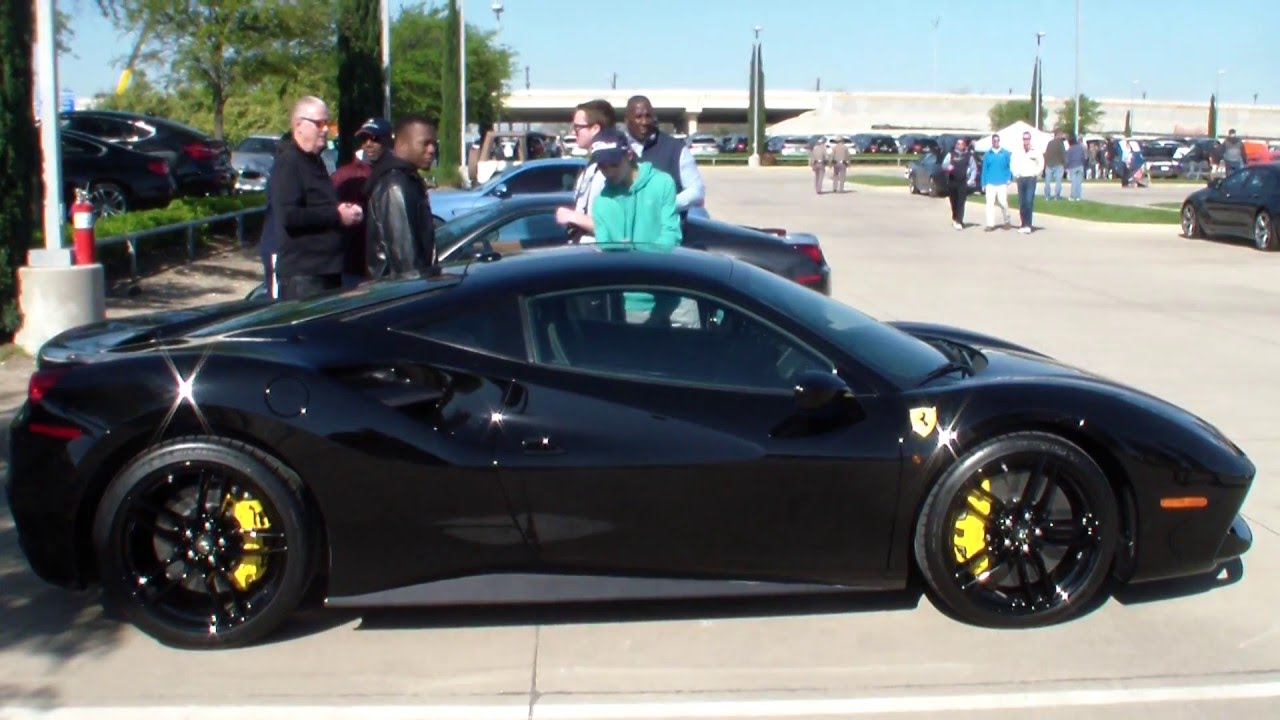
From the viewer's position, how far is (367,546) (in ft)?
15.4

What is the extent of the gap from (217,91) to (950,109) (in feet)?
268

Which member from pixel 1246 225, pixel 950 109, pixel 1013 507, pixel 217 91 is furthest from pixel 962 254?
pixel 950 109

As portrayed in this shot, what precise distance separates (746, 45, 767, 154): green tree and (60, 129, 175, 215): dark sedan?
50750mm

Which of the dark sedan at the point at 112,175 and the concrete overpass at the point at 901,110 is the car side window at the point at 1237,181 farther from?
the concrete overpass at the point at 901,110

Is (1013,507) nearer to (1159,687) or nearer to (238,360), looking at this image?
(1159,687)

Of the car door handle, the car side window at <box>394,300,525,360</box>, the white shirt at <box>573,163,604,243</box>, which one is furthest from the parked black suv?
the car door handle

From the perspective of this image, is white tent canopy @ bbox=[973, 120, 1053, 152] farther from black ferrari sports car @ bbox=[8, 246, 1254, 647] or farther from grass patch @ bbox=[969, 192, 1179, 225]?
black ferrari sports car @ bbox=[8, 246, 1254, 647]

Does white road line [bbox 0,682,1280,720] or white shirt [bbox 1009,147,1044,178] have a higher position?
white shirt [bbox 1009,147,1044,178]

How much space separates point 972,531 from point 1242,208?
60.5 feet

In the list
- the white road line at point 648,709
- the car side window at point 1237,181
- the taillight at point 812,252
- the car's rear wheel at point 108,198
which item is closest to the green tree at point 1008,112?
the car side window at point 1237,181

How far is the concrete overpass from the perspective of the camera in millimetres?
103688

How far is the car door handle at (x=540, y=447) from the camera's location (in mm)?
4699

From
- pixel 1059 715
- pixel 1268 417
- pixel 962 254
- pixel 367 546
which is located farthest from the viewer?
pixel 962 254

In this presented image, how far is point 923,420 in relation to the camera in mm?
4820
